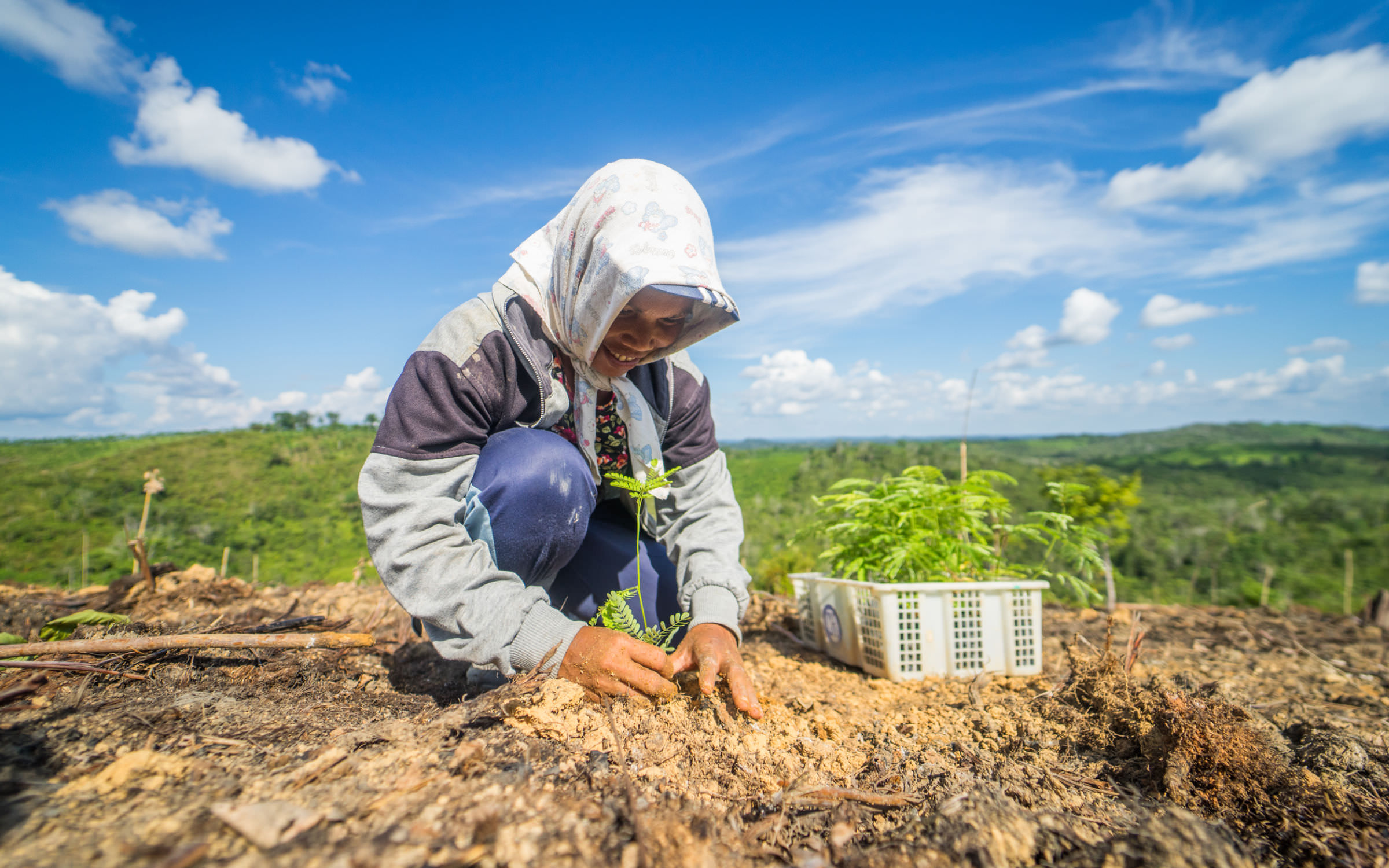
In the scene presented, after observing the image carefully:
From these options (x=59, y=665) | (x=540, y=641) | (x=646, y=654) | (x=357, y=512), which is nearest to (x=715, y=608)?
(x=646, y=654)

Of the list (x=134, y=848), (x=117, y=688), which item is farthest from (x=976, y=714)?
(x=117, y=688)

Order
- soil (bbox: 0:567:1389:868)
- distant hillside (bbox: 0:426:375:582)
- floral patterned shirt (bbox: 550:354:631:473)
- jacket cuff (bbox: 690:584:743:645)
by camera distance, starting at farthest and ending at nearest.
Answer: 1. distant hillside (bbox: 0:426:375:582)
2. floral patterned shirt (bbox: 550:354:631:473)
3. jacket cuff (bbox: 690:584:743:645)
4. soil (bbox: 0:567:1389:868)

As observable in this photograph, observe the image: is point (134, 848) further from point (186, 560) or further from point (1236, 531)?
point (1236, 531)

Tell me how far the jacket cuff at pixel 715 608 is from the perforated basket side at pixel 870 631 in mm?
593

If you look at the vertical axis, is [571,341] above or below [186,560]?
above

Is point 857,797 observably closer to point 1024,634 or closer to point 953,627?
point 953,627

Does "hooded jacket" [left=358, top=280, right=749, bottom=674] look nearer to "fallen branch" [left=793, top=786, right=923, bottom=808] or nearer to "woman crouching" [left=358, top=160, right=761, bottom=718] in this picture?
"woman crouching" [left=358, top=160, right=761, bottom=718]

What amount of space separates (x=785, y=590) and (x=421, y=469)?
117 inches

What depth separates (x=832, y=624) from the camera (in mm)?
2588

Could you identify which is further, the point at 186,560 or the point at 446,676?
the point at 186,560

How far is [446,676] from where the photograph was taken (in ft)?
7.23

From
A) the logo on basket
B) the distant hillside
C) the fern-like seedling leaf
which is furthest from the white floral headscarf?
the distant hillside

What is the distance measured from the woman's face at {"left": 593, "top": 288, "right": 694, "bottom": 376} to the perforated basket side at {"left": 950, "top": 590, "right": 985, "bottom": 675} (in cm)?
141

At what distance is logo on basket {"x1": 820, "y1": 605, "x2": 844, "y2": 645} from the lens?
99.5 inches
